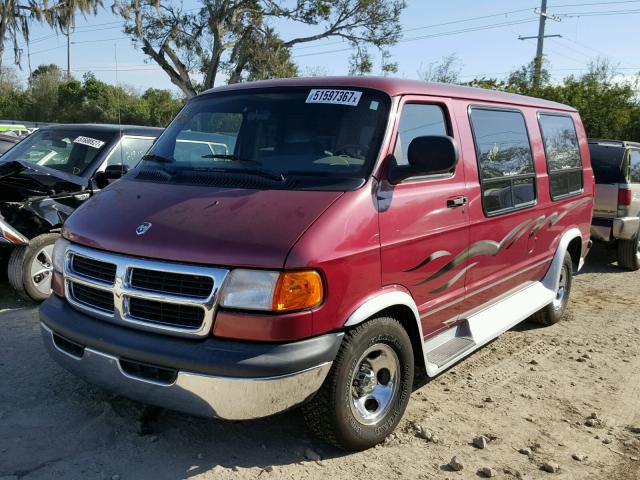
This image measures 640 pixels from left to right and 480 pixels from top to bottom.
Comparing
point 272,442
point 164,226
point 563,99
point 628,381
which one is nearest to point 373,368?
point 272,442

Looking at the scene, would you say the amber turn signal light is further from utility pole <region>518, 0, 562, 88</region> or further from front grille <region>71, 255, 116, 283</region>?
utility pole <region>518, 0, 562, 88</region>

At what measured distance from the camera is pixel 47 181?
20.7 ft

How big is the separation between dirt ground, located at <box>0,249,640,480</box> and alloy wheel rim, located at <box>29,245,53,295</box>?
1.00 metres

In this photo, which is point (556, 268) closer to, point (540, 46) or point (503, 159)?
point (503, 159)

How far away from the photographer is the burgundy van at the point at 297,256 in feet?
9.32

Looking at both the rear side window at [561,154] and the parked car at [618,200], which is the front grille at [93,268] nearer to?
the rear side window at [561,154]

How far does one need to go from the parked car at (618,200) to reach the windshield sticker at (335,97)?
638cm

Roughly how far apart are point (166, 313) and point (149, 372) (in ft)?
1.04

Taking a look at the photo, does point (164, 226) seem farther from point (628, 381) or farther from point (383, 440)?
point (628, 381)

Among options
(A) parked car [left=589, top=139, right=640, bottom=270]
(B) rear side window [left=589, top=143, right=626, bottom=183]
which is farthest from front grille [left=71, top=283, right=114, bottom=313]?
(B) rear side window [left=589, top=143, right=626, bottom=183]

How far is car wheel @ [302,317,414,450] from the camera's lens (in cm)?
307

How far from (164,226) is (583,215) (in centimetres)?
490

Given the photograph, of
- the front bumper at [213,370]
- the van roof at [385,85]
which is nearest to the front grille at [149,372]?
the front bumper at [213,370]

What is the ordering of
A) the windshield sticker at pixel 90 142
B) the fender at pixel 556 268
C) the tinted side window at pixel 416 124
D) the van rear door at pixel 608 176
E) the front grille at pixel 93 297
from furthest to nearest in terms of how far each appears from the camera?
1. the van rear door at pixel 608 176
2. the windshield sticker at pixel 90 142
3. the fender at pixel 556 268
4. the tinted side window at pixel 416 124
5. the front grille at pixel 93 297
